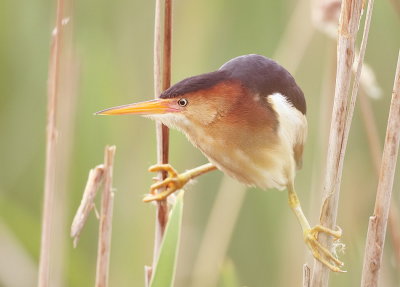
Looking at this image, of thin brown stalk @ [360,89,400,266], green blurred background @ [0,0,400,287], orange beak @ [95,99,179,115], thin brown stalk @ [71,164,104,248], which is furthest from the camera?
green blurred background @ [0,0,400,287]

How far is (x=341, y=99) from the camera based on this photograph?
0.97 meters

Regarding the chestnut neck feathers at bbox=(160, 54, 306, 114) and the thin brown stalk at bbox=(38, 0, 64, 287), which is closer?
the chestnut neck feathers at bbox=(160, 54, 306, 114)

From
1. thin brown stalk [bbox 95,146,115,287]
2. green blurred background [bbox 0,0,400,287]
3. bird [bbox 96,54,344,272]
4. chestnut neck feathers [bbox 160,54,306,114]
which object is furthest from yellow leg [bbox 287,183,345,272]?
green blurred background [bbox 0,0,400,287]

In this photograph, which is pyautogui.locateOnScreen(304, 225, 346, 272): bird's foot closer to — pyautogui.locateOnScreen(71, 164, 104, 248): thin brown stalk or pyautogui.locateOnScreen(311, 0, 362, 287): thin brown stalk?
pyautogui.locateOnScreen(311, 0, 362, 287): thin brown stalk

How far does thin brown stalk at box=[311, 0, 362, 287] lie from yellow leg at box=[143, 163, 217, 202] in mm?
226

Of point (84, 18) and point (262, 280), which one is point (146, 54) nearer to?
point (84, 18)

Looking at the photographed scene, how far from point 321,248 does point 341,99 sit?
202 millimetres

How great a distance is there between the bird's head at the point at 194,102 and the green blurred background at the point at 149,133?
638 mm

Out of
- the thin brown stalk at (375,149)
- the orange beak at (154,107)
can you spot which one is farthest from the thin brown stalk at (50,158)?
the thin brown stalk at (375,149)

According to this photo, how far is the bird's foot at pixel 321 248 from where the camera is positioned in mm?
994

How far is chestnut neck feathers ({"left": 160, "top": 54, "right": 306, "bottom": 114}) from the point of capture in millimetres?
943

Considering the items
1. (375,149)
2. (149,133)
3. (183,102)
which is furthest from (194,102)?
(149,133)

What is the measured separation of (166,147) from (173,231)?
6.2 inches

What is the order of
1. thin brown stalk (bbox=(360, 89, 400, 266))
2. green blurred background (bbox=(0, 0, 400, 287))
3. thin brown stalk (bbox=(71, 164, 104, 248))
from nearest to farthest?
thin brown stalk (bbox=(71, 164, 104, 248)), thin brown stalk (bbox=(360, 89, 400, 266)), green blurred background (bbox=(0, 0, 400, 287))
